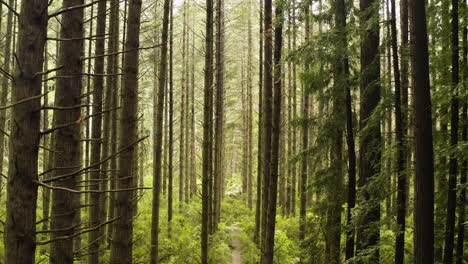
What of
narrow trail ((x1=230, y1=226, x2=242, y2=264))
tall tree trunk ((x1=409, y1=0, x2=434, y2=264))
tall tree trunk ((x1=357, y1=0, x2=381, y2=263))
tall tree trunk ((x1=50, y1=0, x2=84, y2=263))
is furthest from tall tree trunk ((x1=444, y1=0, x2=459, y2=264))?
narrow trail ((x1=230, y1=226, x2=242, y2=264))

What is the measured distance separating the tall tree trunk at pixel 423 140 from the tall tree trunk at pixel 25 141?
4971 mm

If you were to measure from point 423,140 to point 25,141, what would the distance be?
5.11 meters

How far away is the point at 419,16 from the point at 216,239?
37.6ft

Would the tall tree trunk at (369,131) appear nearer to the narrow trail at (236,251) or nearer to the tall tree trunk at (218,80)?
the tall tree trunk at (218,80)

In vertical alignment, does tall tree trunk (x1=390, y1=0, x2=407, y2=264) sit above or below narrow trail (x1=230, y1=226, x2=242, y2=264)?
above

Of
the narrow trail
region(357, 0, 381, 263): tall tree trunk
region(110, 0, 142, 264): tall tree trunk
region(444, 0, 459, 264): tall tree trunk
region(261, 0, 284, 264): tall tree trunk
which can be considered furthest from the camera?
the narrow trail

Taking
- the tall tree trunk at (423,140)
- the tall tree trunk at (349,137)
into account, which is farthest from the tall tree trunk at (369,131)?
the tall tree trunk at (423,140)

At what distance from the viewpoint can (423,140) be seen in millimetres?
5035

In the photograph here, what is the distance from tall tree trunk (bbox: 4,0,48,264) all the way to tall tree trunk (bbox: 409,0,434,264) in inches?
196

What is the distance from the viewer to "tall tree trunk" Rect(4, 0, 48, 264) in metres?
2.43

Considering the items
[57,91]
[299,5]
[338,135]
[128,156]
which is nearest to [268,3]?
[299,5]

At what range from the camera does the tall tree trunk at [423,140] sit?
503 cm

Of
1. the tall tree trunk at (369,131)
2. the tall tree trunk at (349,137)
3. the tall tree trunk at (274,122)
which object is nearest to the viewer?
the tall tree trunk at (369,131)

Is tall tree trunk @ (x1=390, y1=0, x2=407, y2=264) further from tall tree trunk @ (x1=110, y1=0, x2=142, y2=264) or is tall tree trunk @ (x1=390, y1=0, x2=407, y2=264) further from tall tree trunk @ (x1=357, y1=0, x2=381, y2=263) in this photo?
tall tree trunk @ (x1=110, y1=0, x2=142, y2=264)
